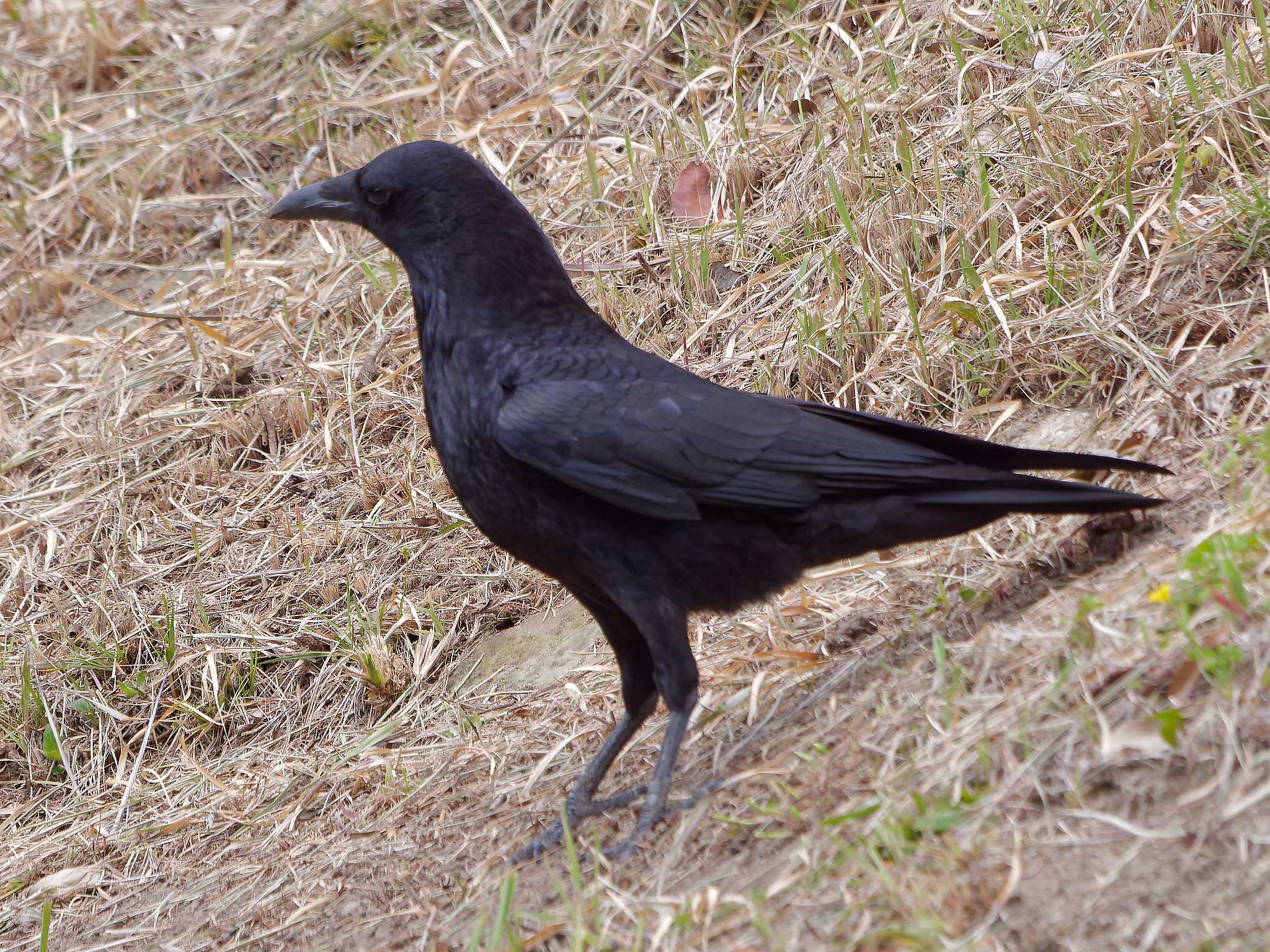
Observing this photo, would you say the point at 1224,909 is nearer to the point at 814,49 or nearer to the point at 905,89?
the point at 905,89

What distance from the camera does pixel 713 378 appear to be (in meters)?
4.72

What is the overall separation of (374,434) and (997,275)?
2.38 meters

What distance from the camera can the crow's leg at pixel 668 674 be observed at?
3.13m

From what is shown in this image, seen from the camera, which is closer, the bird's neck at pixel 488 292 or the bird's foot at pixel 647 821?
the bird's foot at pixel 647 821

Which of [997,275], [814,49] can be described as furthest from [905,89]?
[997,275]

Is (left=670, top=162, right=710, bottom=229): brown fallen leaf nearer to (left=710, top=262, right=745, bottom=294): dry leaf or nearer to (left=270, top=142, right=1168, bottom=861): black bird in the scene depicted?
(left=710, top=262, right=745, bottom=294): dry leaf

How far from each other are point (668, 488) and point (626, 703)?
0.63 m

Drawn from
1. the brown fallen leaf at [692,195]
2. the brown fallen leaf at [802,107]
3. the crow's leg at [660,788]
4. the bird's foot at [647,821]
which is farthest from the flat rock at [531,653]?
the brown fallen leaf at [802,107]

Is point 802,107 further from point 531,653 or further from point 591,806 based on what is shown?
point 591,806

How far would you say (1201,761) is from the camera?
7.21ft

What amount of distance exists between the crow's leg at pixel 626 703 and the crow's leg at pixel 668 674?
6.8 inches

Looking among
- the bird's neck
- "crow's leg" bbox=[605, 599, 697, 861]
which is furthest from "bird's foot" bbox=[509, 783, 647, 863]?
the bird's neck

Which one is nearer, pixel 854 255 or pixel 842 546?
pixel 842 546

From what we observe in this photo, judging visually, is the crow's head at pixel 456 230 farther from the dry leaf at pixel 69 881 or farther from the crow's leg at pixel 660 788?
the dry leaf at pixel 69 881
